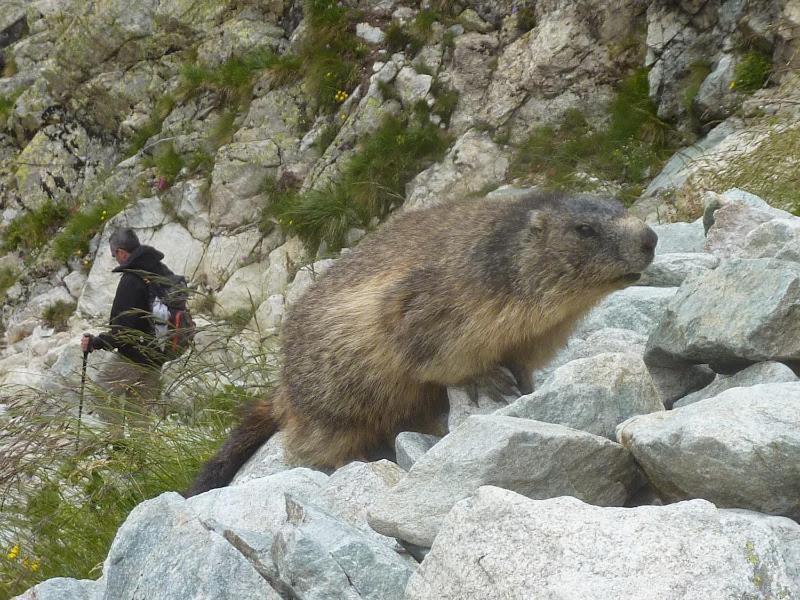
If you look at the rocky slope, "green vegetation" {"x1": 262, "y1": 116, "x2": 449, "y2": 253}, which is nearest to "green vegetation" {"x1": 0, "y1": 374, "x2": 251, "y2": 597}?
the rocky slope

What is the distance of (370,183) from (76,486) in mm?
8525

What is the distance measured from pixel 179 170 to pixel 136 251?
6.14 metres

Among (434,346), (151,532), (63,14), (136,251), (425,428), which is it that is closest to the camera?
(151,532)

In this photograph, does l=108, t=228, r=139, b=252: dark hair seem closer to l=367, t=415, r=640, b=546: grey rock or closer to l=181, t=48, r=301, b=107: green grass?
l=181, t=48, r=301, b=107: green grass

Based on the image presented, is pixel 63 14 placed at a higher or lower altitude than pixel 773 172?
higher

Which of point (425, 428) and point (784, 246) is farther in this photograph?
point (425, 428)

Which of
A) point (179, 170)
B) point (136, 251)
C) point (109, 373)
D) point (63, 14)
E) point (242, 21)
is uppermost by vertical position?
point (63, 14)

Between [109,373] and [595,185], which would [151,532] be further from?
[595,185]

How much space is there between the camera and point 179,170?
1631 cm

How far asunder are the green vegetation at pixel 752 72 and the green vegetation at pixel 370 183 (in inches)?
169

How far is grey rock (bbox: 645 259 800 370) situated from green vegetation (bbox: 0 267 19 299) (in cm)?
1626

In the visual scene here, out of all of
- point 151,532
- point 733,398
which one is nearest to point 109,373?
point 151,532

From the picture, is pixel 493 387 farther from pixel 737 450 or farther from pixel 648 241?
pixel 737 450

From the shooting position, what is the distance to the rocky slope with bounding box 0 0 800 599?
246 cm
